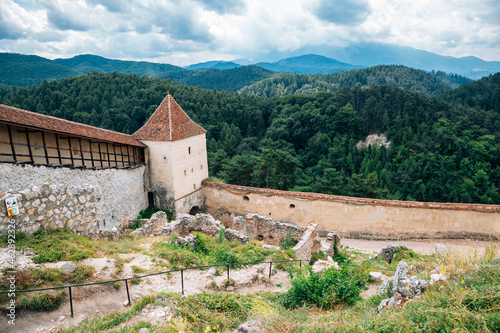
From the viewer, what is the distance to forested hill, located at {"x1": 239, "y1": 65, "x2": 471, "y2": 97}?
145875 mm

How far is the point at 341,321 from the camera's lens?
543 centimetres

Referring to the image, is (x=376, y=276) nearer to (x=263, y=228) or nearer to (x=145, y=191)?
(x=263, y=228)

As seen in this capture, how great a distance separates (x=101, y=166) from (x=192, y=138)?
7.56m

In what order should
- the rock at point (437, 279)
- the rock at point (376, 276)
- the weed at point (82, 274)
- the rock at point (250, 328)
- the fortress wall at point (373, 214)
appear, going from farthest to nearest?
the fortress wall at point (373, 214)
the rock at point (376, 276)
the weed at point (82, 274)
the rock at point (437, 279)
the rock at point (250, 328)

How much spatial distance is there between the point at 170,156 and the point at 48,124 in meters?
8.39

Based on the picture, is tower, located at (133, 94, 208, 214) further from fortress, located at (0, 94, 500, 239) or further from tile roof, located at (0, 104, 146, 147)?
tile roof, located at (0, 104, 146, 147)

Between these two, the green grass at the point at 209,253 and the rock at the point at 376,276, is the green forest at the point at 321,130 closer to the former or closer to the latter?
the green grass at the point at 209,253

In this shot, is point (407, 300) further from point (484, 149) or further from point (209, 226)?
point (484, 149)

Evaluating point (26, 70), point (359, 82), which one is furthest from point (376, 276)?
point (359, 82)

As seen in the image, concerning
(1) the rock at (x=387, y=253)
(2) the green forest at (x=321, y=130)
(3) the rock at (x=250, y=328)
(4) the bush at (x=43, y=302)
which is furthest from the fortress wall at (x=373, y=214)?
(2) the green forest at (x=321, y=130)

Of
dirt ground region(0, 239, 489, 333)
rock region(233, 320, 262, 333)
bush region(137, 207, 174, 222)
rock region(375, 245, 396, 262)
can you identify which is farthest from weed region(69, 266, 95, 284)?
rock region(375, 245, 396, 262)

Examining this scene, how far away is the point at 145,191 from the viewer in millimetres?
21391

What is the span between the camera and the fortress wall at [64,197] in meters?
8.50

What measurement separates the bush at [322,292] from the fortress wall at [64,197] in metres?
7.44
